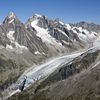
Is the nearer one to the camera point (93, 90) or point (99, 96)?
point (99, 96)

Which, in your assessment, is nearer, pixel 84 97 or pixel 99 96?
pixel 99 96
